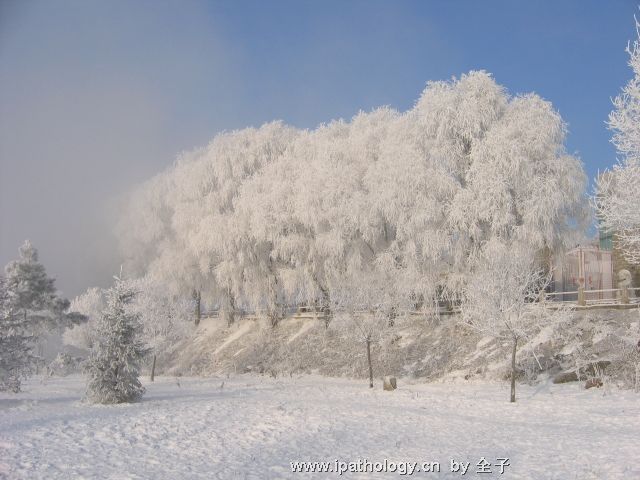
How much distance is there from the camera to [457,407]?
782 inches

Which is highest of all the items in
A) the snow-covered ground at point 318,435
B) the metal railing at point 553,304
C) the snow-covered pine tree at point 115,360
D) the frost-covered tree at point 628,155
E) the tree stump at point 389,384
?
the frost-covered tree at point 628,155

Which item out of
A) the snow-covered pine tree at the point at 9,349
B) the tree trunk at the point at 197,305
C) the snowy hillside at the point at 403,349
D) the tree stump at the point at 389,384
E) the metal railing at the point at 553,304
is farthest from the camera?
the tree trunk at the point at 197,305

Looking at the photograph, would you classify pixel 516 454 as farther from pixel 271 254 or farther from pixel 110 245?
pixel 110 245

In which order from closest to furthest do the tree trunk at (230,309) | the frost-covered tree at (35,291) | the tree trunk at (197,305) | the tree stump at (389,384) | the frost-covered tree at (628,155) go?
the frost-covered tree at (628,155)
the tree stump at (389,384)
the frost-covered tree at (35,291)
the tree trunk at (230,309)
the tree trunk at (197,305)

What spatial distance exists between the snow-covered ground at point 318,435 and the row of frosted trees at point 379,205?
889cm

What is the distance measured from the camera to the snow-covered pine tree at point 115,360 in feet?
63.1

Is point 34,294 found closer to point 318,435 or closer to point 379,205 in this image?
point 379,205

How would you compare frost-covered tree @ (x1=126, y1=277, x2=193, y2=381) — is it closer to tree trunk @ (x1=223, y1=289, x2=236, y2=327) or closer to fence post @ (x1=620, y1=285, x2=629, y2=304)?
tree trunk @ (x1=223, y1=289, x2=236, y2=327)

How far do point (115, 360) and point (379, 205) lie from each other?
1649cm

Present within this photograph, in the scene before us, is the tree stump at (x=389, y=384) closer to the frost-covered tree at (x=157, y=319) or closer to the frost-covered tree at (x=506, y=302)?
the frost-covered tree at (x=506, y=302)

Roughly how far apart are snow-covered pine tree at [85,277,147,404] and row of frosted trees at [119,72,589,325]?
10580 millimetres

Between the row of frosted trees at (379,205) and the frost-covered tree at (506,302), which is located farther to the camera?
the row of frosted trees at (379,205)

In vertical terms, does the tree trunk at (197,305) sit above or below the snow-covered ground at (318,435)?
above

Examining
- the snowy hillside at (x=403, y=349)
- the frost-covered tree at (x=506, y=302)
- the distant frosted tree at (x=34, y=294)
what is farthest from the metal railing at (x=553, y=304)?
the distant frosted tree at (x=34, y=294)
